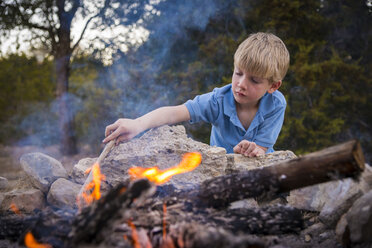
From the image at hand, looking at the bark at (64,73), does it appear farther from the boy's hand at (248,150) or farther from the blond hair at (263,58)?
the boy's hand at (248,150)

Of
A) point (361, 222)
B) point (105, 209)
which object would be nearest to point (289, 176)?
point (361, 222)

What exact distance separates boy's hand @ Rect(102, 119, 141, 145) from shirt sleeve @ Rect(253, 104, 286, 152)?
3.83 ft

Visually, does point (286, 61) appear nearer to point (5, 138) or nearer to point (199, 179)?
point (199, 179)

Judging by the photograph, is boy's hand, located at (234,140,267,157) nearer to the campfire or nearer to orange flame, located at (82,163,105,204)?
the campfire

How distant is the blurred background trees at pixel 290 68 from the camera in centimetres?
537

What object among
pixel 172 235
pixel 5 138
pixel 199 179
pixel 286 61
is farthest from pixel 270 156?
pixel 5 138

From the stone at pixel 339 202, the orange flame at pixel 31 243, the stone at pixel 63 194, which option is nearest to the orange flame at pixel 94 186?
the stone at pixel 63 194

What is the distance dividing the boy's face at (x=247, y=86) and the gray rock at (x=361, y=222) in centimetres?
133

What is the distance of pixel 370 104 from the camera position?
560 cm

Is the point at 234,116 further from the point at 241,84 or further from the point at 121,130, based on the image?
the point at 121,130

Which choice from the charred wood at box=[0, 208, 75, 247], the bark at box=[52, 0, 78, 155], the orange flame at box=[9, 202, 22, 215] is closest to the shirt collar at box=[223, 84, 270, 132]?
the charred wood at box=[0, 208, 75, 247]

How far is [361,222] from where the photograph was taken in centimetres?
166

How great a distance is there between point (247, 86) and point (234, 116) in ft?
1.28

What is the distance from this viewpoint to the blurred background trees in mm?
5367
